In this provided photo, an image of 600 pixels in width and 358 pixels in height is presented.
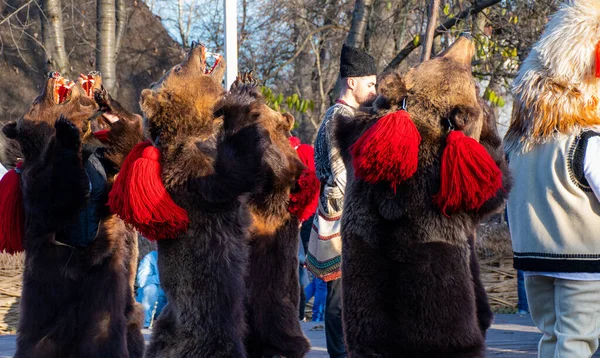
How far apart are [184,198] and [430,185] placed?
1.24 m

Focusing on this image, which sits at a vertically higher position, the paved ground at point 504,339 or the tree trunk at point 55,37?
the tree trunk at point 55,37

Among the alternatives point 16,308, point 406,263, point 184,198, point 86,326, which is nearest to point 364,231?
point 406,263

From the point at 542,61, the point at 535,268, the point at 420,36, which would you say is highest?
the point at 420,36

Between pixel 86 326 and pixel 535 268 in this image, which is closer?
pixel 535 268

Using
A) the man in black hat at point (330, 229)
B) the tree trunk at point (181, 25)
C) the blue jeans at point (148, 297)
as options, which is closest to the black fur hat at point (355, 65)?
the man in black hat at point (330, 229)

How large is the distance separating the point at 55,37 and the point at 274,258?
616 cm

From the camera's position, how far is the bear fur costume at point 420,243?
3.55 metres

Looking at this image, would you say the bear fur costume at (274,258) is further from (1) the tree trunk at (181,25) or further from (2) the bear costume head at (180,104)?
(1) the tree trunk at (181,25)

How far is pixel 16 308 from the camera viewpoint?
28.0 feet

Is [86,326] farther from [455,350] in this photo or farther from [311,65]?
[311,65]

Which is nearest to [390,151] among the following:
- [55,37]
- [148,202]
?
[148,202]

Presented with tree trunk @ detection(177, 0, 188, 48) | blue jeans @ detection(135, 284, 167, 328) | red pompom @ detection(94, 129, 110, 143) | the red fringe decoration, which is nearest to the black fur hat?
the red fringe decoration

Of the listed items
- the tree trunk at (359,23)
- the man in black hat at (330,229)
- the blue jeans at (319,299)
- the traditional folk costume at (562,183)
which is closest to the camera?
the traditional folk costume at (562,183)

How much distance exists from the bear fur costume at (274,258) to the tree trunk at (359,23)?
5273 millimetres
